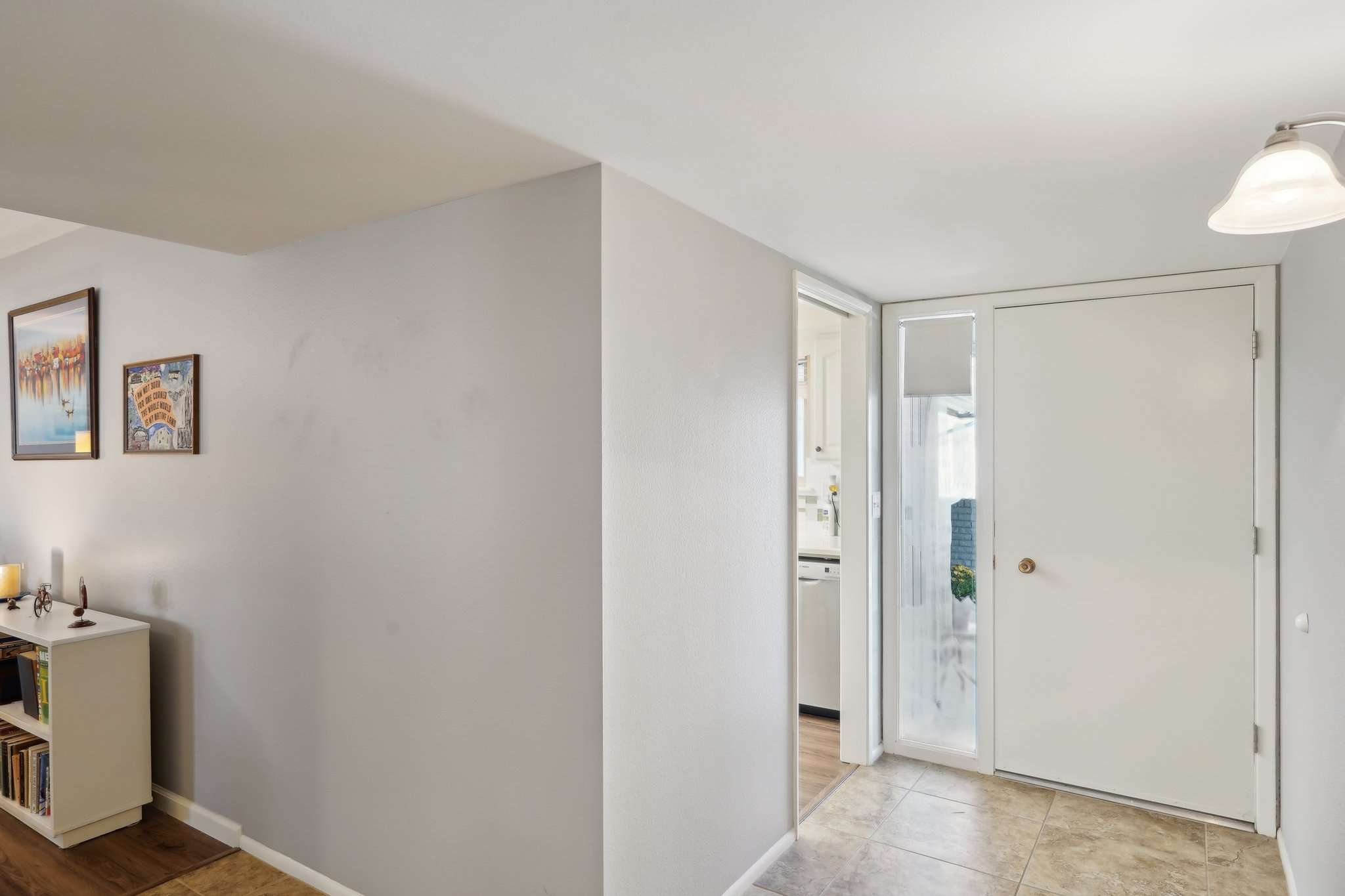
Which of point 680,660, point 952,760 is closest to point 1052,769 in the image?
point 952,760

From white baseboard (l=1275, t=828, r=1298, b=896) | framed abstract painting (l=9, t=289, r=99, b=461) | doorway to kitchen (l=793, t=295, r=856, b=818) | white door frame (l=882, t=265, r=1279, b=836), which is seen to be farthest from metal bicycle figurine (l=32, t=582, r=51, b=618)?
white baseboard (l=1275, t=828, r=1298, b=896)

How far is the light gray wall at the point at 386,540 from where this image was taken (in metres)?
2.07

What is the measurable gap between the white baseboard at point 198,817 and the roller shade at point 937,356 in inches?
133

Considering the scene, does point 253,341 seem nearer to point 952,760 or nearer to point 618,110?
point 618,110

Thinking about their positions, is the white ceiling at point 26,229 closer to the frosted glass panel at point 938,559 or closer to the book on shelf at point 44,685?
the book on shelf at point 44,685

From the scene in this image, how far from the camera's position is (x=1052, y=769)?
135 inches

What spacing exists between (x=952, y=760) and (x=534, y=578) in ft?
8.30

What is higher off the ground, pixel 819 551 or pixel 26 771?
pixel 819 551

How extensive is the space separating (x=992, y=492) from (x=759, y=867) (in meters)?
1.92

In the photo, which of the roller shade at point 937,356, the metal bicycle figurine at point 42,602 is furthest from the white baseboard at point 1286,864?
the metal bicycle figurine at point 42,602

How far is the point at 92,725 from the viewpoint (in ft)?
9.74

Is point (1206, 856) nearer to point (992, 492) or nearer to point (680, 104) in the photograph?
point (992, 492)

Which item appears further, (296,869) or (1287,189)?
(296,869)

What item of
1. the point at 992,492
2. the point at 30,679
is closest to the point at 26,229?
the point at 30,679
